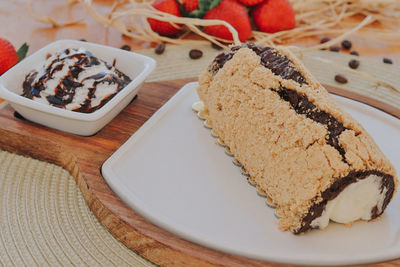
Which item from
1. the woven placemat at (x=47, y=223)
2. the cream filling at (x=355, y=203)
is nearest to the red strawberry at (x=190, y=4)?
the woven placemat at (x=47, y=223)

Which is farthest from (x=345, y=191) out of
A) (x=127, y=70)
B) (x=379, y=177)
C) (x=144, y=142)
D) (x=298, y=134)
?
(x=127, y=70)

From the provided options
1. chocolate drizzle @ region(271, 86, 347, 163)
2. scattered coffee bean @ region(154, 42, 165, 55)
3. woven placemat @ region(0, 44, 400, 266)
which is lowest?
woven placemat @ region(0, 44, 400, 266)

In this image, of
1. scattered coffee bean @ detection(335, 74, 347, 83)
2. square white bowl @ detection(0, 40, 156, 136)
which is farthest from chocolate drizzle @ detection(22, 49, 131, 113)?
scattered coffee bean @ detection(335, 74, 347, 83)

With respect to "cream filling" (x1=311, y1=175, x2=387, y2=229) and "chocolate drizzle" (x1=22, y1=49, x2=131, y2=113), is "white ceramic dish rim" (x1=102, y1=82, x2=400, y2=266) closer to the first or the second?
"cream filling" (x1=311, y1=175, x2=387, y2=229)

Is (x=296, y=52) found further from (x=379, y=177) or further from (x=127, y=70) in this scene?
(x=379, y=177)

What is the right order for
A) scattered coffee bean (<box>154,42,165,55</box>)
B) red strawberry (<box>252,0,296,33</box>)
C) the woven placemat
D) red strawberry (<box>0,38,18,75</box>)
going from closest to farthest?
the woven placemat, red strawberry (<box>0,38,18,75</box>), scattered coffee bean (<box>154,42,165,55</box>), red strawberry (<box>252,0,296,33</box>)

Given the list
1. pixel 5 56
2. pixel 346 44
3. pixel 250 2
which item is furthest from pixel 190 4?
pixel 5 56
